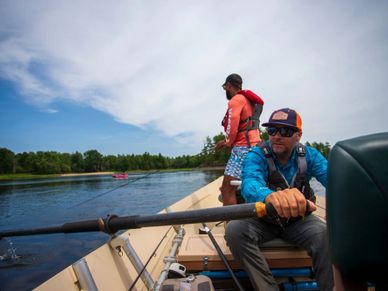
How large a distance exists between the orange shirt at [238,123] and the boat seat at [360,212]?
325cm

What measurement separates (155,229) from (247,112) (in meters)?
2.47

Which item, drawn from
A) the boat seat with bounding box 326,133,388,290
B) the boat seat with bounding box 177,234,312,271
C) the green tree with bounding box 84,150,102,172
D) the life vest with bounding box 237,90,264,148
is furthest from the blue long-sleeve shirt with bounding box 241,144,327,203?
the green tree with bounding box 84,150,102,172

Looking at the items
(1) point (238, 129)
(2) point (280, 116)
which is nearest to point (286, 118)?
(2) point (280, 116)

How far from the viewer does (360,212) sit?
66 centimetres

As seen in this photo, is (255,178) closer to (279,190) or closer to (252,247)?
(279,190)

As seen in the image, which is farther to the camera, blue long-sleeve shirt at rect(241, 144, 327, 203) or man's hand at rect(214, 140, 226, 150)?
man's hand at rect(214, 140, 226, 150)

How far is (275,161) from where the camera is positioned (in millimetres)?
2592

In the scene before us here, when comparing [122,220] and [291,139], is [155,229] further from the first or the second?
[291,139]

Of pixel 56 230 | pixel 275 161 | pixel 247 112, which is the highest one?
pixel 247 112

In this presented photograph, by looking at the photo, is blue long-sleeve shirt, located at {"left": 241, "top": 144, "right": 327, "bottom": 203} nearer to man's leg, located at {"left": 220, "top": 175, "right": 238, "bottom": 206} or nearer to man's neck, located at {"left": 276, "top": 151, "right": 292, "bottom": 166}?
man's neck, located at {"left": 276, "top": 151, "right": 292, "bottom": 166}

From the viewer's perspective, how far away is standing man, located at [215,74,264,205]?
3899 mm

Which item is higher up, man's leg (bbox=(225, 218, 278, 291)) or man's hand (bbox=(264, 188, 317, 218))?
man's hand (bbox=(264, 188, 317, 218))

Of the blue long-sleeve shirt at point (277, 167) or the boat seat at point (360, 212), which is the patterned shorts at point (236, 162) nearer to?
the blue long-sleeve shirt at point (277, 167)

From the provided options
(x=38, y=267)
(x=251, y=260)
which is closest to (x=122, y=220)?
(x=251, y=260)
